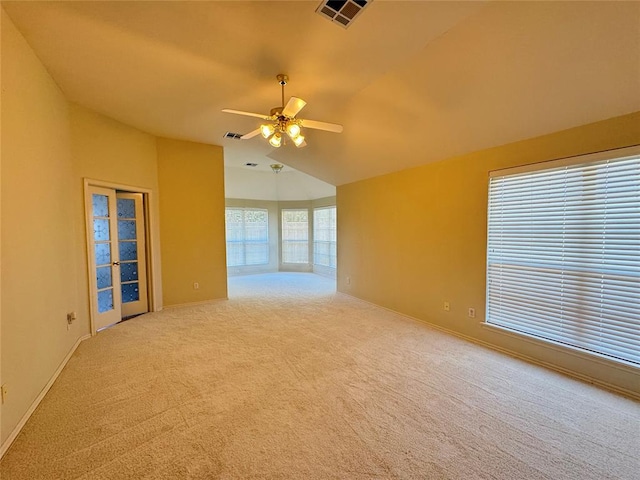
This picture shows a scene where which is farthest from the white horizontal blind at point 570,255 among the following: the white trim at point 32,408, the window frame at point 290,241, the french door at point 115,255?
the window frame at point 290,241

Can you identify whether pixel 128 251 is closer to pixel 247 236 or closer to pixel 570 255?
A: pixel 247 236

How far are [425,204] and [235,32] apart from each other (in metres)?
3.14

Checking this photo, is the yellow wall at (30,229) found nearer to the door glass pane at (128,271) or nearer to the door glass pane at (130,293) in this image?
the door glass pane at (128,271)

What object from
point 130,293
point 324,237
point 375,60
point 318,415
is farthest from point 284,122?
point 324,237

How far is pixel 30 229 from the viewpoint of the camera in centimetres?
225

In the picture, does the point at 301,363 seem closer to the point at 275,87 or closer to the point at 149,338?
the point at 149,338

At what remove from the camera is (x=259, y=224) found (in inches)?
355

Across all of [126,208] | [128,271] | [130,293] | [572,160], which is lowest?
[130,293]

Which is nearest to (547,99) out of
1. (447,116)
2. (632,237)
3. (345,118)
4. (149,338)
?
(447,116)

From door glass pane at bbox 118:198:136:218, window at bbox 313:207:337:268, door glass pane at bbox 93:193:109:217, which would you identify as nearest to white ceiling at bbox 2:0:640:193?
door glass pane at bbox 93:193:109:217

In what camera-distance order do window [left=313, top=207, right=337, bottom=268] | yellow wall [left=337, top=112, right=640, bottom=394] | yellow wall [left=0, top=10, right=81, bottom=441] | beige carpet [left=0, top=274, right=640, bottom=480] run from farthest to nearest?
Answer: window [left=313, top=207, right=337, bottom=268], yellow wall [left=337, top=112, right=640, bottom=394], yellow wall [left=0, top=10, right=81, bottom=441], beige carpet [left=0, top=274, right=640, bottom=480]

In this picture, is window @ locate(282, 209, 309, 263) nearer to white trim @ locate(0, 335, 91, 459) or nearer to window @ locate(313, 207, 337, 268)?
window @ locate(313, 207, 337, 268)

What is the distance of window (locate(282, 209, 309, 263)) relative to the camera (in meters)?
9.10

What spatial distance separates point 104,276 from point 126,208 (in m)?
1.13
